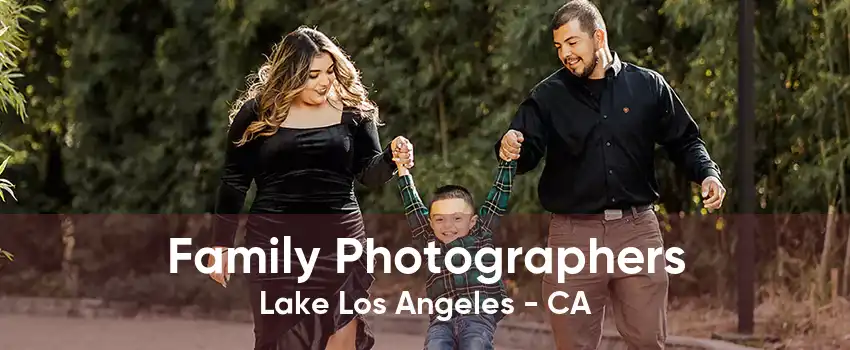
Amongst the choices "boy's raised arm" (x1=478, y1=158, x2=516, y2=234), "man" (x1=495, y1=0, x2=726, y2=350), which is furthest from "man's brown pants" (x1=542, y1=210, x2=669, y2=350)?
"boy's raised arm" (x1=478, y1=158, x2=516, y2=234)

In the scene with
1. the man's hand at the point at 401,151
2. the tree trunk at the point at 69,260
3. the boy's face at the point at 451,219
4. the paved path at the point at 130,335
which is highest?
the man's hand at the point at 401,151

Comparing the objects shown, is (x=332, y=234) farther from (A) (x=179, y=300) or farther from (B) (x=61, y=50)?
(B) (x=61, y=50)

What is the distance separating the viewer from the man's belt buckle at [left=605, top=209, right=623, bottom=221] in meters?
4.17

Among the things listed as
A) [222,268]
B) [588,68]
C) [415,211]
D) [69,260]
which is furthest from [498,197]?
[69,260]

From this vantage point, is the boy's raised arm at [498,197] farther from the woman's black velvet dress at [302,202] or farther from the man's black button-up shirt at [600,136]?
the woman's black velvet dress at [302,202]

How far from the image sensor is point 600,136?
4113 millimetres

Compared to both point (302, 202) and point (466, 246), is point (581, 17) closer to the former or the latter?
point (466, 246)

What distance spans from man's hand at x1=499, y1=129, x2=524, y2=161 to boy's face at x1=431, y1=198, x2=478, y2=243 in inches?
9.4

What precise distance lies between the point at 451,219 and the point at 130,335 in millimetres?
5041

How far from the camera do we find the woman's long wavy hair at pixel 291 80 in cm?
410

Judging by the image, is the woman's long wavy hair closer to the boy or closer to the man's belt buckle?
the boy

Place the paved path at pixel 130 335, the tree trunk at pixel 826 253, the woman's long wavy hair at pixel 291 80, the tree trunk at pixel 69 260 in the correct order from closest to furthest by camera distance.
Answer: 1. the woman's long wavy hair at pixel 291 80
2. the tree trunk at pixel 826 253
3. the paved path at pixel 130 335
4. the tree trunk at pixel 69 260

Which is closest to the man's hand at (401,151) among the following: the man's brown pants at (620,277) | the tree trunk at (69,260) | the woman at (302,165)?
the woman at (302,165)

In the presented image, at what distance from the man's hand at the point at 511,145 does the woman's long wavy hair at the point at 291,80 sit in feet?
1.42
